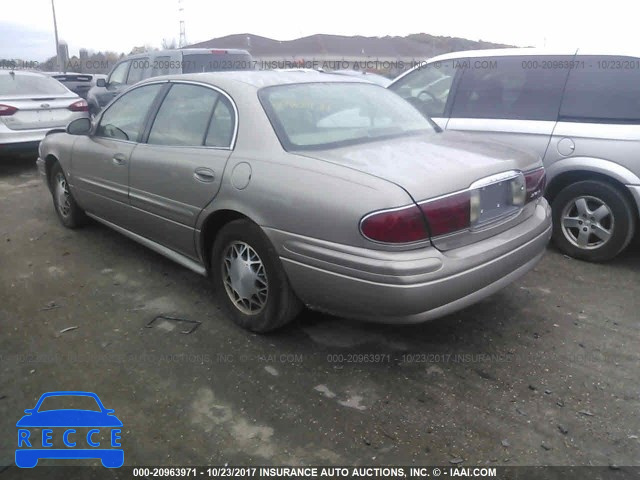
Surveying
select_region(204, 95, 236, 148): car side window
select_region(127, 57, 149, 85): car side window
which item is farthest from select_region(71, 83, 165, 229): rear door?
select_region(127, 57, 149, 85): car side window

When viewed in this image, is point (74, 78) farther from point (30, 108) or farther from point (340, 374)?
point (340, 374)

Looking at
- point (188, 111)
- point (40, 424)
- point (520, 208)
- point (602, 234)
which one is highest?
point (188, 111)

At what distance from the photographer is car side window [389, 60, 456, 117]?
537cm

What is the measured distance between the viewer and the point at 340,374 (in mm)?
3031

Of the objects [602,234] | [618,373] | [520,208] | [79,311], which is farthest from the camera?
[602,234]

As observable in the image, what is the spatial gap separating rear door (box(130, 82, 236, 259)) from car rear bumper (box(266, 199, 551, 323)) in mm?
733

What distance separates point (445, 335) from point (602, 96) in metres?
2.48

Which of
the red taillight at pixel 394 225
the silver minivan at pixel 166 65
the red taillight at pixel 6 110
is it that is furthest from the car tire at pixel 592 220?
the red taillight at pixel 6 110

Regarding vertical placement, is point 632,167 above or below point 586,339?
above

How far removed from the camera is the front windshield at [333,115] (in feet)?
10.8

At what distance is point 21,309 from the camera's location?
3.86 metres

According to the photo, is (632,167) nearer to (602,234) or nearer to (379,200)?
(602,234)

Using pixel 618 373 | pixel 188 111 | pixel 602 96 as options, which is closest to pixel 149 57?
pixel 188 111

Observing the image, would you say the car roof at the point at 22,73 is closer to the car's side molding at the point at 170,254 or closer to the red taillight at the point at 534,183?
the car's side molding at the point at 170,254
